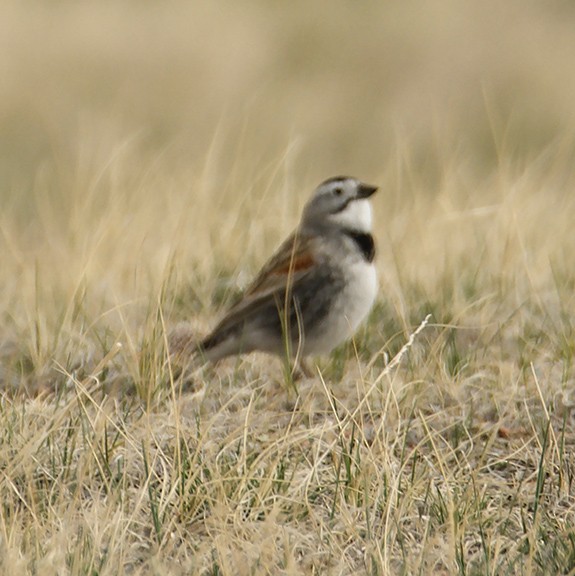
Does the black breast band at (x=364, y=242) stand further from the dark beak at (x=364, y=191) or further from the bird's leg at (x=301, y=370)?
the bird's leg at (x=301, y=370)

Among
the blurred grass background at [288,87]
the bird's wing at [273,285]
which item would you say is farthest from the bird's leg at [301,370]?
the blurred grass background at [288,87]

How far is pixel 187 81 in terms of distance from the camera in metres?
16.8

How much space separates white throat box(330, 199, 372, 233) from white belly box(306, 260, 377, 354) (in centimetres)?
26

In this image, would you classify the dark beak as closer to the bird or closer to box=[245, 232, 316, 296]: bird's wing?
the bird

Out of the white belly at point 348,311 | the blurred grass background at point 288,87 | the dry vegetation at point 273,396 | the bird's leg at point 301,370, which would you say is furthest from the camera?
the blurred grass background at point 288,87

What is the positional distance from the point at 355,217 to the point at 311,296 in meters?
0.39

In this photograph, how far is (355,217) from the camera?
6.07 meters

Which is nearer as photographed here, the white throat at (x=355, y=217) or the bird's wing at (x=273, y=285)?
the bird's wing at (x=273, y=285)

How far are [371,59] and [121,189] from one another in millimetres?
10481

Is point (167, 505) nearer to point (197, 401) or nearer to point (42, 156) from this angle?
point (197, 401)

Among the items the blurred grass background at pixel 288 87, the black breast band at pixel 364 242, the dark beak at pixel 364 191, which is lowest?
the blurred grass background at pixel 288 87

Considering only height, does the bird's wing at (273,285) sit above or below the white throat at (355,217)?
below

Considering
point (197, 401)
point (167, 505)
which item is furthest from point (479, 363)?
point (167, 505)

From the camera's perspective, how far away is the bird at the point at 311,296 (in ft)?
19.0
